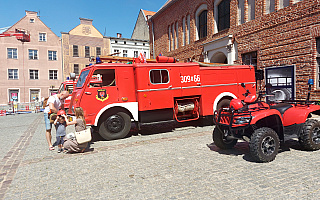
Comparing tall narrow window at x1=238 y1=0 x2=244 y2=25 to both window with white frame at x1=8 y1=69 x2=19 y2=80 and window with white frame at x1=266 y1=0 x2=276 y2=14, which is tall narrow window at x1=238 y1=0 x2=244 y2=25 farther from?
window with white frame at x1=8 y1=69 x2=19 y2=80

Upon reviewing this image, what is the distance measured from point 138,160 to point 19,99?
106 feet

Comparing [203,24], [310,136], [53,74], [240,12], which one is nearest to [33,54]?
[53,74]

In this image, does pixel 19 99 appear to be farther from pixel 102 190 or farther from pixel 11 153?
pixel 102 190

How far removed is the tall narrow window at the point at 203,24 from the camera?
17.1 m

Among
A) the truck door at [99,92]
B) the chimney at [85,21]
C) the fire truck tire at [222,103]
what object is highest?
the chimney at [85,21]

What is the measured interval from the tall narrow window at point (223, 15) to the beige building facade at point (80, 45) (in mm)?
24082

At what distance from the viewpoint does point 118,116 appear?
7.22 metres

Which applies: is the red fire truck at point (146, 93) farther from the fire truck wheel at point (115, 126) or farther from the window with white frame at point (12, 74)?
the window with white frame at point (12, 74)

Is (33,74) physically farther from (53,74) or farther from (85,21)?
(85,21)

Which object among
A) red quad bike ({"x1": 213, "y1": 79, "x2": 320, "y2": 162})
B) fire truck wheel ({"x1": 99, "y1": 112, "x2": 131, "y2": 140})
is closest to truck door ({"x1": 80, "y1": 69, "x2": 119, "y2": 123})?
fire truck wheel ({"x1": 99, "y1": 112, "x2": 131, "y2": 140})

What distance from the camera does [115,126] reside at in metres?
7.20

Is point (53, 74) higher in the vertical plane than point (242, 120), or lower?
higher

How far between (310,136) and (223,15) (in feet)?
40.5

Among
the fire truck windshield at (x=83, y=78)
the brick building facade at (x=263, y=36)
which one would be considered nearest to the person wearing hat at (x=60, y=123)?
the fire truck windshield at (x=83, y=78)
